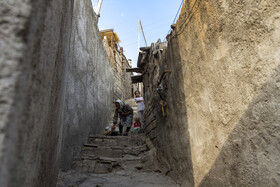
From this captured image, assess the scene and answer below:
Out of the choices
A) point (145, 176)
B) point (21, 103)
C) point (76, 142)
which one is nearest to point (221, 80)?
point (21, 103)

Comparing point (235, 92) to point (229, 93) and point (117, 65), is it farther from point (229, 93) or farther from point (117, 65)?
point (117, 65)

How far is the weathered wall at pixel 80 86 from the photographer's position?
316cm

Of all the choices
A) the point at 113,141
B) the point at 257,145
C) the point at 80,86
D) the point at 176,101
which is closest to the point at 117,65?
the point at 113,141

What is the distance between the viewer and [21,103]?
1.53 feet

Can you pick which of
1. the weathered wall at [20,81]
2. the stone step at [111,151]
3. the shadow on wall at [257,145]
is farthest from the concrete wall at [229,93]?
the stone step at [111,151]

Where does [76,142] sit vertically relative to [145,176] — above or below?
above

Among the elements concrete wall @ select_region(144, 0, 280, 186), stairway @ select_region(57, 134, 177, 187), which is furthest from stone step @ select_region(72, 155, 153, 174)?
concrete wall @ select_region(144, 0, 280, 186)

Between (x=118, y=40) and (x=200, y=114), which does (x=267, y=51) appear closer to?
(x=200, y=114)

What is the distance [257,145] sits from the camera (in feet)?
3.49

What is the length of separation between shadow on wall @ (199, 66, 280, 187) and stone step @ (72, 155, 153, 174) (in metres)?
2.37

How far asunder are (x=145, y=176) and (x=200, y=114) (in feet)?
5.92

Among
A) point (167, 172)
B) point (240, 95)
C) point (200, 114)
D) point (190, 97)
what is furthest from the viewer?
point (167, 172)

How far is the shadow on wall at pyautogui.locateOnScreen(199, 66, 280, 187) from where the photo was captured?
934mm

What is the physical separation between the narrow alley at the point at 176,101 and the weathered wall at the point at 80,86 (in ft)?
0.13
